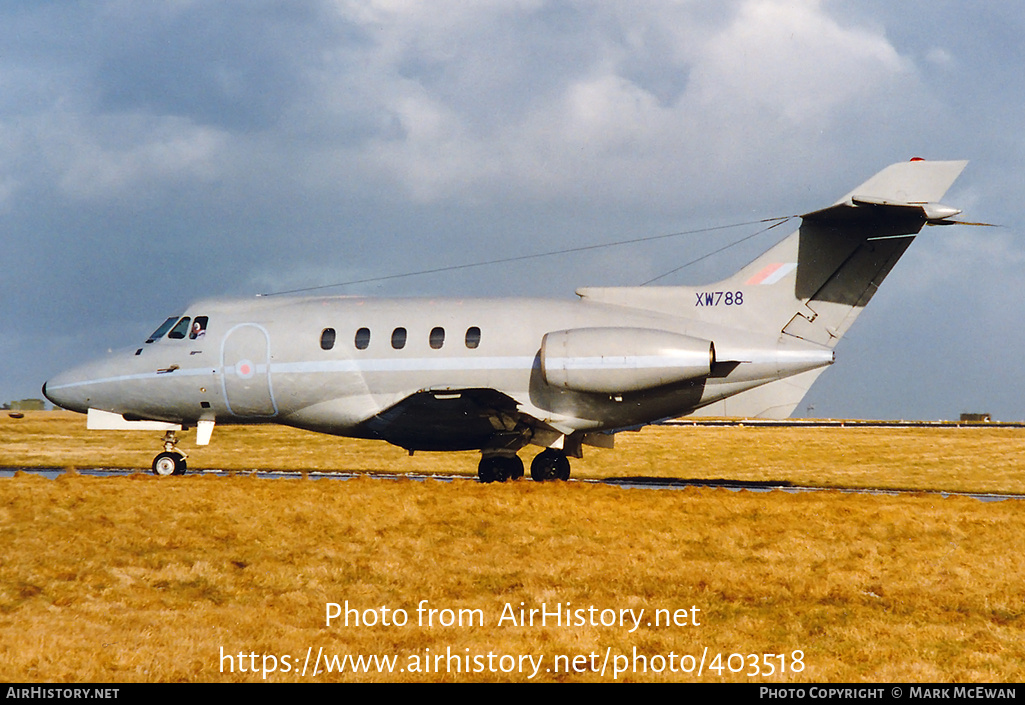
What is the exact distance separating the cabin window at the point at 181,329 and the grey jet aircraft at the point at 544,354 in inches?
3.2

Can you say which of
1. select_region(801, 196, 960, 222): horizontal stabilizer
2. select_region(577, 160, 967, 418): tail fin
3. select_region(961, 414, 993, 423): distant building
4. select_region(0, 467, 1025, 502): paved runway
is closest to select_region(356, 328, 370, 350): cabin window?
select_region(0, 467, 1025, 502): paved runway

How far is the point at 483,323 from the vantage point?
66.4 feet

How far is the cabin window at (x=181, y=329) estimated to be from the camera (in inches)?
894

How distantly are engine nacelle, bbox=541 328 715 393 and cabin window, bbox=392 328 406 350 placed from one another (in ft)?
11.5

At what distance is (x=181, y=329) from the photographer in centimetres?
2278

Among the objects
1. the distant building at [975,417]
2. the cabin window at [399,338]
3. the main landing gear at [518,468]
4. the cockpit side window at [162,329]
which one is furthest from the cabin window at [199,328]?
the distant building at [975,417]

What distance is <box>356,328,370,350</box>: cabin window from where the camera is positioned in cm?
2086

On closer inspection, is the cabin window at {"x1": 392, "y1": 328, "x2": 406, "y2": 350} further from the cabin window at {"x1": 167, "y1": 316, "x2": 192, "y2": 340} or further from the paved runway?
the cabin window at {"x1": 167, "y1": 316, "x2": 192, "y2": 340}

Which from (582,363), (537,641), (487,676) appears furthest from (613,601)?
(582,363)

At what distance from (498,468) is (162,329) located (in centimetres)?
949

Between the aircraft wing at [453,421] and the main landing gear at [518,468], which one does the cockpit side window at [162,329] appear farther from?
the main landing gear at [518,468]

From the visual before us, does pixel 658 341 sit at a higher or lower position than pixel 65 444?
higher

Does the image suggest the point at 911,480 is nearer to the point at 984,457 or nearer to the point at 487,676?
the point at 984,457
